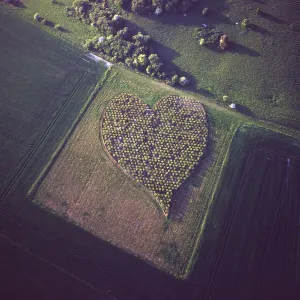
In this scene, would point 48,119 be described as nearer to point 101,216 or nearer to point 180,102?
point 101,216

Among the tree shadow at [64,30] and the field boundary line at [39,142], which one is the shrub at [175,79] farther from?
the tree shadow at [64,30]

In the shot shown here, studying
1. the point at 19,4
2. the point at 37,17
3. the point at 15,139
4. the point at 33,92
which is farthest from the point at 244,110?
the point at 19,4

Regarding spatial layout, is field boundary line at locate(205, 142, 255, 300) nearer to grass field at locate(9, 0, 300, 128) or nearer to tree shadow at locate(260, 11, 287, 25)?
grass field at locate(9, 0, 300, 128)

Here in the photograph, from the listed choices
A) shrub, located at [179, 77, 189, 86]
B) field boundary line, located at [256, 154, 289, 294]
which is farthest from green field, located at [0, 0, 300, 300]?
shrub, located at [179, 77, 189, 86]

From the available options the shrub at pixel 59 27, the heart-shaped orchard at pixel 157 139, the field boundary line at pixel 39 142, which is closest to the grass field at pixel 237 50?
the shrub at pixel 59 27

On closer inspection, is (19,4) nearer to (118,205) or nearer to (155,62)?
(155,62)

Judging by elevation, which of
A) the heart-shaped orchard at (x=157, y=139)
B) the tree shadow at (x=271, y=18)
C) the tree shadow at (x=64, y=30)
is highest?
the tree shadow at (x=271, y=18)
